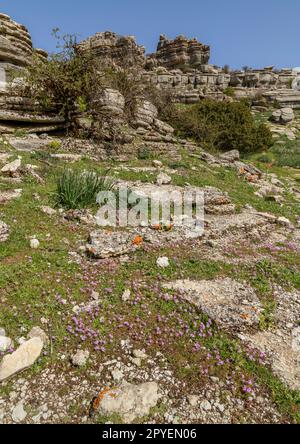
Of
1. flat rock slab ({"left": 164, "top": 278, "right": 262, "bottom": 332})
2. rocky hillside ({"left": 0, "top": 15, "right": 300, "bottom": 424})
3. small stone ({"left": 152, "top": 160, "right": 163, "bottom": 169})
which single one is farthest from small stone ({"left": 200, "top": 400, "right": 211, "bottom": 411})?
small stone ({"left": 152, "top": 160, "right": 163, "bottom": 169})

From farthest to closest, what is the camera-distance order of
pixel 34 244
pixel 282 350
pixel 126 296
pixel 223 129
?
pixel 223 129 < pixel 34 244 < pixel 126 296 < pixel 282 350

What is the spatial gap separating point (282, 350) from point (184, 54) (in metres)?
51.1

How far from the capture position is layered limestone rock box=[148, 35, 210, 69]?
4472cm

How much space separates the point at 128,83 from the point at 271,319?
15.2 metres

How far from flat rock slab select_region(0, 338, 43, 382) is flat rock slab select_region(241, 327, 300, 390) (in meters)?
2.51

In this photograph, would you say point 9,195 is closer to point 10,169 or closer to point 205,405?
point 10,169

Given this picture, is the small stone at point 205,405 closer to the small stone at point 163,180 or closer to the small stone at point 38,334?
the small stone at point 38,334

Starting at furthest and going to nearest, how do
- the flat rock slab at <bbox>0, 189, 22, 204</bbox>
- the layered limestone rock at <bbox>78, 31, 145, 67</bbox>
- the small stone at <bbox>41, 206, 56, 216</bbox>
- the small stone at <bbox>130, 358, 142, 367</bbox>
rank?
the layered limestone rock at <bbox>78, 31, 145, 67</bbox>
the flat rock slab at <bbox>0, 189, 22, 204</bbox>
the small stone at <bbox>41, 206, 56, 216</bbox>
the small stone at <bbox>130, 358, 142, 367</bbox>

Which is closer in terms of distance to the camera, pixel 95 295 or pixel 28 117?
pixel 95 295

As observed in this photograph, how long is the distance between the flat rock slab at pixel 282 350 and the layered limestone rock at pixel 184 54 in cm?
4867

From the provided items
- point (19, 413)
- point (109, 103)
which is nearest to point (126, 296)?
point (19, 413)

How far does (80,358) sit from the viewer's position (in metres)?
3.00

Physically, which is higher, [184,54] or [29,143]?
[184,54]

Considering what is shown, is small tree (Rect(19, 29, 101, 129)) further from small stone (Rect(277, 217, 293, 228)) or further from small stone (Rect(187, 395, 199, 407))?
small stone (Rect(187, 395, 199, 407))
